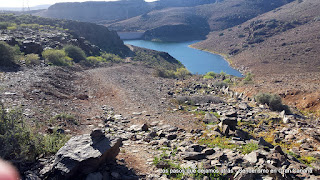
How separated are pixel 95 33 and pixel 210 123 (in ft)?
142

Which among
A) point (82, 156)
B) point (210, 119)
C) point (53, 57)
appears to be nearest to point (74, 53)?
point (53, 57)

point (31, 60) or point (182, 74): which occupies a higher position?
point (31, 60)

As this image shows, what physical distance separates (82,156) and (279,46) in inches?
2021

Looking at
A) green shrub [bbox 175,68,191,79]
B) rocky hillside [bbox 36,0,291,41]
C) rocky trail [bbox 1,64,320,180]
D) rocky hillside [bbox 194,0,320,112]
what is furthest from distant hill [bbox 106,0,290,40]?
rocky trail [bbox 1,64,320,180]

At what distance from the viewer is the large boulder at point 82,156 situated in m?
3.78

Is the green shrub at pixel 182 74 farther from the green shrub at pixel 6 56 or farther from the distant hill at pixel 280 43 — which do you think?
the green shrub at pixel 6 56

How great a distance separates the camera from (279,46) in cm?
4647

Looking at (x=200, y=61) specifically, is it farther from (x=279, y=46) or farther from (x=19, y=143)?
(x=19, y=143)

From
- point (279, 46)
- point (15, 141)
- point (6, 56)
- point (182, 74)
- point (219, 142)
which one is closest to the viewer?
point (15, 141)

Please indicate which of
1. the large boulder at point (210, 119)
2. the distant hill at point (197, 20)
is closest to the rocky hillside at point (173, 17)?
the distant hill at point (197, 20)

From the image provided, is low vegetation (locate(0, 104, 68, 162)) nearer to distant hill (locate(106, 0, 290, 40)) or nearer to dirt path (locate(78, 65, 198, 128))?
dirt path (locate(78, 65, 198, 128))

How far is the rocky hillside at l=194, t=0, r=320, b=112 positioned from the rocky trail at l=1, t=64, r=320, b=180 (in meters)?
17.4

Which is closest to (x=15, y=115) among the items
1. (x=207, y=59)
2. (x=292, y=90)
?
(x=292, y=90)

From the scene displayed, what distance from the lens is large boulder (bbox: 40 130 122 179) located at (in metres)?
3.78
